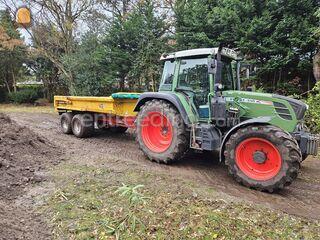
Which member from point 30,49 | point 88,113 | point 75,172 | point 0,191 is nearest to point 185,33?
point 88,113

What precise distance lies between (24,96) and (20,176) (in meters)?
16.8

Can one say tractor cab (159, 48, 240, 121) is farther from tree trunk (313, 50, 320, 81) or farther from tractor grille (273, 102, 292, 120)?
tree trunk (313, 50, 320, 81)

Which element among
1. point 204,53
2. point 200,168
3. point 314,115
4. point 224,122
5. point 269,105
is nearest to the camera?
point 269,105

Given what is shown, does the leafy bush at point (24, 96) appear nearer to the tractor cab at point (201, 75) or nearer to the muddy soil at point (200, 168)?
the muddy soil at point (200, 168)

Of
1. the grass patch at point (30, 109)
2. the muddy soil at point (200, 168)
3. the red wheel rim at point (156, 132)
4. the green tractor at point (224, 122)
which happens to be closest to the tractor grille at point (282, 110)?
the green tractor at point (224, 122)

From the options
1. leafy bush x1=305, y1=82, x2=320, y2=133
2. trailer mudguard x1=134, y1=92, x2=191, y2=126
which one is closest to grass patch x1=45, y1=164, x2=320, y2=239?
trailer mudguard x1=134, y1=92, x2=191, y2=126

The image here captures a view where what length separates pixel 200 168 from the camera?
5441 millimetres

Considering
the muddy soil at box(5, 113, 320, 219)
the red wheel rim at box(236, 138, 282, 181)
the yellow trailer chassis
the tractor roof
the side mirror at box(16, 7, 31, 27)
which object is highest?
the side mirror at box(16, 7, 31, 27)

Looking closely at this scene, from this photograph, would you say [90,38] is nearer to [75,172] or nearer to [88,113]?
[88,113]

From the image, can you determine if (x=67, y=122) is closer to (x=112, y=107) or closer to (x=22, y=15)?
(x=112, y=107)

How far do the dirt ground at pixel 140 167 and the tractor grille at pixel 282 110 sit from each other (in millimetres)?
1123

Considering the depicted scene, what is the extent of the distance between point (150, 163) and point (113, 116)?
2255 mm

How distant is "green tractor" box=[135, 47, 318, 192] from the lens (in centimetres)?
425

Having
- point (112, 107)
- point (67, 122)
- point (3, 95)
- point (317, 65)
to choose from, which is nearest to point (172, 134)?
point (112, 107)
